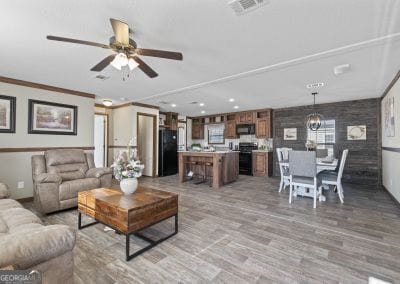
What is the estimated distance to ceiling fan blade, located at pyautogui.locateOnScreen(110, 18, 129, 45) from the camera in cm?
174

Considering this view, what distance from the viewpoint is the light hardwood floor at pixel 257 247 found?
170 centimetres

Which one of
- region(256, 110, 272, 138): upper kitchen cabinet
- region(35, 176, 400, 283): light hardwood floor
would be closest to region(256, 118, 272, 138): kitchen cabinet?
region(256, 110, 272, 138): upper kitchen cabinet

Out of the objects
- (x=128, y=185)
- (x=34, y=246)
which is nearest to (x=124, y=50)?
(x=128, y=185)

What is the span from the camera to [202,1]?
5.44 feet

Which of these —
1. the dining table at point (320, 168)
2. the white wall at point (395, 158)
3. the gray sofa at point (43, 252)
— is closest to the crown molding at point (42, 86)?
the gray sofa at point (43, 252)

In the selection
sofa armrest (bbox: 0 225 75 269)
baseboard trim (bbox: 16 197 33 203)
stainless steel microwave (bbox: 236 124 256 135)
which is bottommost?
baseboard trim (bbox: 16 197 33 203)

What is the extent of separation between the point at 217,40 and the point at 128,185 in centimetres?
206

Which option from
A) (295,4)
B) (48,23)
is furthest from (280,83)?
(48,23)

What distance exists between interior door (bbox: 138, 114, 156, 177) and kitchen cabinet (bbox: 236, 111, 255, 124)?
318 centimetres

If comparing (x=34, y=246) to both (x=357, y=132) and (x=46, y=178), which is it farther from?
(x=357, y=132)

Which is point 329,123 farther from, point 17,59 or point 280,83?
point 17,59

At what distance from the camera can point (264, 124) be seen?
6746mm

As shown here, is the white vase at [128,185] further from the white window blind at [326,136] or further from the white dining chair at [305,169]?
the white window blind at [326,136]

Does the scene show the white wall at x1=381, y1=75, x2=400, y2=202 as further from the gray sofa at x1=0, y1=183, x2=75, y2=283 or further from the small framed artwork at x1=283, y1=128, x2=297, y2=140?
the gray sofa at x1=0, y1=183, x2=75, y2=283
